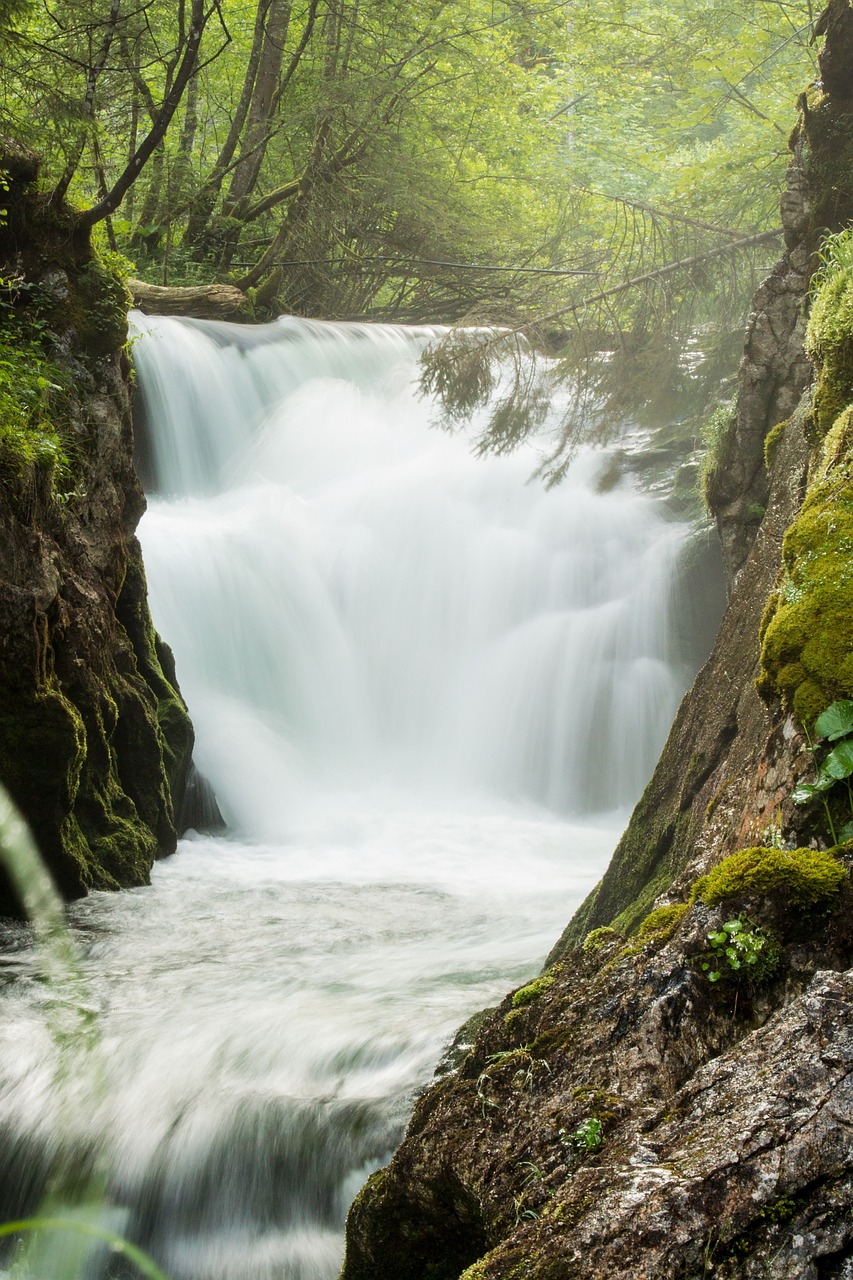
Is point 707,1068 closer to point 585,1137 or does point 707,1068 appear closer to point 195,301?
point 585,1137

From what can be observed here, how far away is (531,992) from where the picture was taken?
2.90 metres

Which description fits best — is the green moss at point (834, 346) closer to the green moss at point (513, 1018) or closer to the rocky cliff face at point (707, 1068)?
the rocky cliff face at point (707, 1068)

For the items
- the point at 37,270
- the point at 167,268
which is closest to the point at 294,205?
the point at 167,268

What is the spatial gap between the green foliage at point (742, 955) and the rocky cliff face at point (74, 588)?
17.3 feet

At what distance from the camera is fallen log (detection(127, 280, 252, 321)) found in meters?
15.2

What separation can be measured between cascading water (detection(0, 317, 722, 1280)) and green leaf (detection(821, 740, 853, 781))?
7.75 feet

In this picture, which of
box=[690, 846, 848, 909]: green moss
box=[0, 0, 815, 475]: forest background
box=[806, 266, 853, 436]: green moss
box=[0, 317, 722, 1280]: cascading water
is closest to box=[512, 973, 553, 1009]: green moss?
box=[690, 846, 848, 909]: green moss

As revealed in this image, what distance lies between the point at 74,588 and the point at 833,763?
6211 mm

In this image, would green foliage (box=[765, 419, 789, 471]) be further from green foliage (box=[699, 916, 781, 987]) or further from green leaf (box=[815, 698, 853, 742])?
green foliage (box=[699, 916, 781, 987])

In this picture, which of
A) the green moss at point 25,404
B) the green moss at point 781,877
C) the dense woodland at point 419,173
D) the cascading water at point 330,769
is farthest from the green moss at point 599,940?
the dense woodland at point 419,173

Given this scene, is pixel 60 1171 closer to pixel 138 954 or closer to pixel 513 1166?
pixel 138 954

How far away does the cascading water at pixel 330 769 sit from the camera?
4.15 metres

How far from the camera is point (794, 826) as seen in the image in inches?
104

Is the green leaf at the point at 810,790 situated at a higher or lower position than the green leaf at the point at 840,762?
lower
